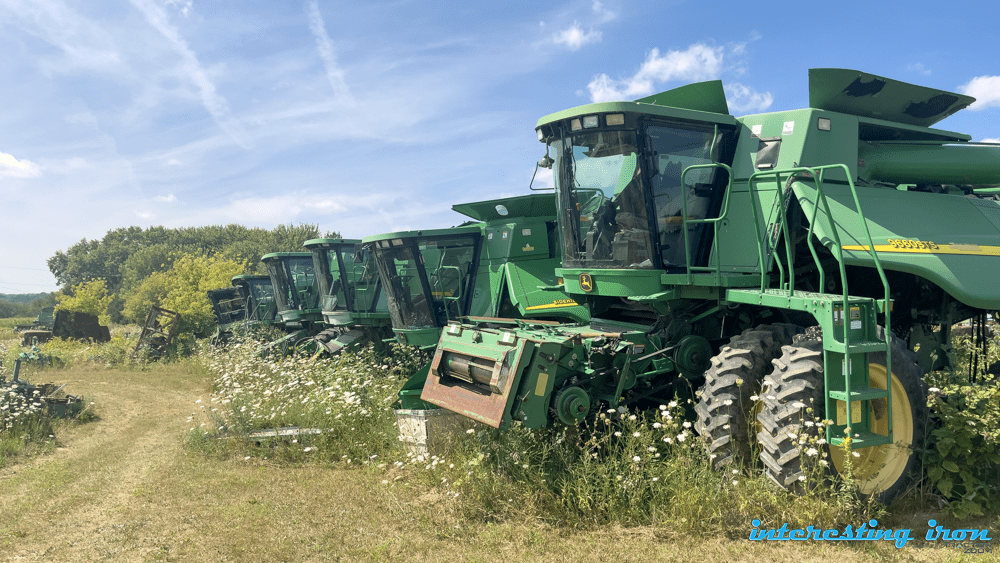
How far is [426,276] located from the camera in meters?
10.3

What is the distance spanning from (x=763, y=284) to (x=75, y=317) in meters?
24.6

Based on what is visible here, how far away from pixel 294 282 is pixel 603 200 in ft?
38.4

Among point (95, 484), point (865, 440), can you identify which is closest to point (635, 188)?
point (865, 440)

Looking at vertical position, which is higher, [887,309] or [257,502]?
[887,309]

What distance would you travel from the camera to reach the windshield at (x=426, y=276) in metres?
10.2

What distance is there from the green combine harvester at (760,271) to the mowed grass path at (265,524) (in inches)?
31.5

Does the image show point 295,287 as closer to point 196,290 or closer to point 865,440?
point 196,290

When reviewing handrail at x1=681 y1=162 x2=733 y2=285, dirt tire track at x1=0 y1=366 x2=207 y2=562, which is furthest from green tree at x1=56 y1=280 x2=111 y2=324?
handrail at x1=681 y1=162 x2=733 y2=285

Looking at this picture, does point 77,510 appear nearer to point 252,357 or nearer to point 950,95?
point 252,357

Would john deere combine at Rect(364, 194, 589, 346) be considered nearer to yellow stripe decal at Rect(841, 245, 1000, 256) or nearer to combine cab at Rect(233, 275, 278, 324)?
yellow stripe decal at Rect(841, 245, 1000, 256)

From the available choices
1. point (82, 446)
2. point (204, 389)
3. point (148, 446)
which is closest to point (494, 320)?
point (148, 446)

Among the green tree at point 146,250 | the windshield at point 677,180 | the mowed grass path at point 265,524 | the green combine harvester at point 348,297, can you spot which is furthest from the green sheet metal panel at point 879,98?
the green tree at point 146,250

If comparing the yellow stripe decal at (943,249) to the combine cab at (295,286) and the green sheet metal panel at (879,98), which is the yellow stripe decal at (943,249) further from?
the combine cab at (295,286)

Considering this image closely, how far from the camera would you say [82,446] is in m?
8.45
